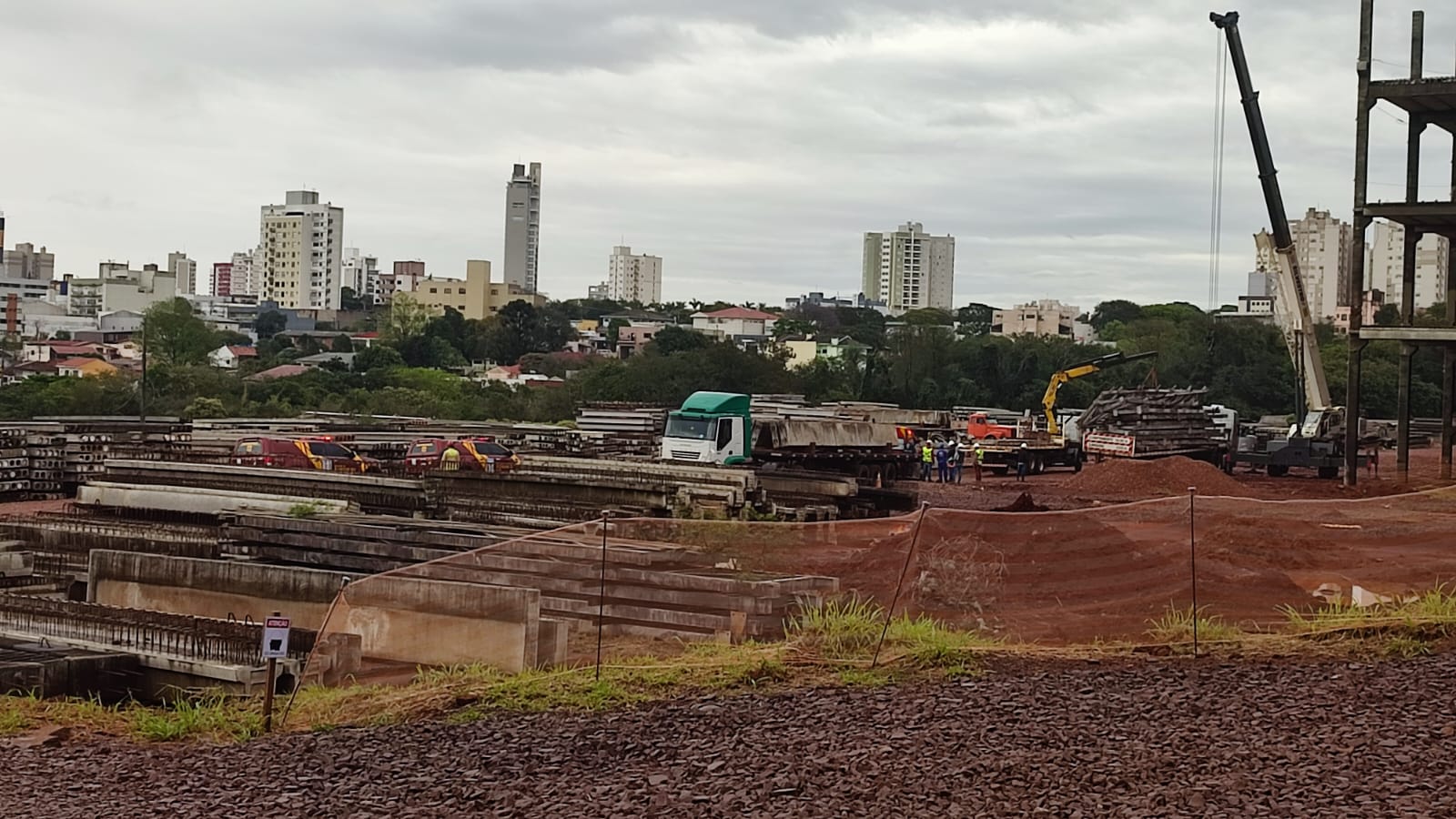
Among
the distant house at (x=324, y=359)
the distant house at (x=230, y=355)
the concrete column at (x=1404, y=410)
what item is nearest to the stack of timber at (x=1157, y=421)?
the concrete column at (x=1404, y=410)

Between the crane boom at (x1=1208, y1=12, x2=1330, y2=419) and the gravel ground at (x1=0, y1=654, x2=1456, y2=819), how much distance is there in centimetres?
3676

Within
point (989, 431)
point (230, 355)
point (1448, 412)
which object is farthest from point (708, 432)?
point (230, 355)

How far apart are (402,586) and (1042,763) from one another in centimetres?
560

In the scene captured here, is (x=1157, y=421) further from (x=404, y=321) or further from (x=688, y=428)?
(x=404, y=321)

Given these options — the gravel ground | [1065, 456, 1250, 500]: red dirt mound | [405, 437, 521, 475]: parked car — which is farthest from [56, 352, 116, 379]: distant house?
the gravel ground

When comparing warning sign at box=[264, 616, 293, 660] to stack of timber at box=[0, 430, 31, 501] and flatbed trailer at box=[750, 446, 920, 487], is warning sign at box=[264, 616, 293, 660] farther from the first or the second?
flatbed trailer at box=[750, 446, 920, 487]

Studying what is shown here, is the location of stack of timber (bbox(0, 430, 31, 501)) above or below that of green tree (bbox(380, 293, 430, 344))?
below

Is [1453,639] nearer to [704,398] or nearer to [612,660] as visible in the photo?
[612,660]

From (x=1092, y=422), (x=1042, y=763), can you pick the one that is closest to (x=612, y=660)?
(x=1042, y=763)

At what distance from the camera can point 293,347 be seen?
5236 inches

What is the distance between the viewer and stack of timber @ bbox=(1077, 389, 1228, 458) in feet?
152

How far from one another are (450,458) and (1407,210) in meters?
21.5

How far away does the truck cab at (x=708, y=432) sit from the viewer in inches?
1336

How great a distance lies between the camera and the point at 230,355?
121m
